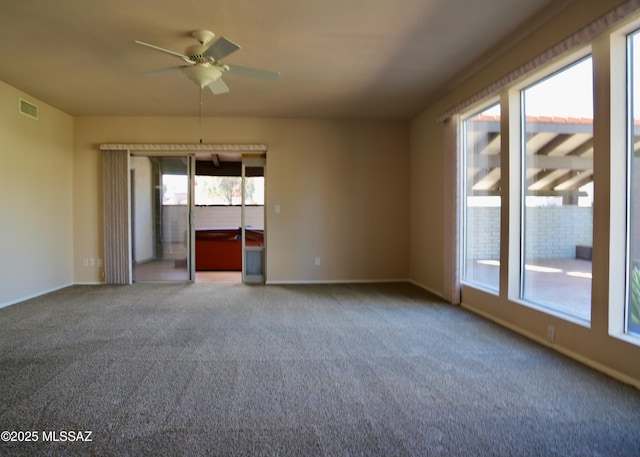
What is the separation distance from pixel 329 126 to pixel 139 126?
293cm

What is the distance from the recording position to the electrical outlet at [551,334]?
2.72m

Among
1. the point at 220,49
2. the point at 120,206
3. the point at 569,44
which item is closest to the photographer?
the point at 569,44

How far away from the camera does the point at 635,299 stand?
89.2 inches

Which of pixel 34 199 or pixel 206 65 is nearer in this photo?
pixel 206 65

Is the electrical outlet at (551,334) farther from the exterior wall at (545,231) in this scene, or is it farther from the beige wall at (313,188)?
the beige wall at (313,188)

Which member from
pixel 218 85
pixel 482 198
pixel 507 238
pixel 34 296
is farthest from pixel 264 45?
pixel 34 296

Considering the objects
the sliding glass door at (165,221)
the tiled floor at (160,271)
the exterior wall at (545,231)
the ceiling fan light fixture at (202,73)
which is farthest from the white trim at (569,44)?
the tiled floor at (160,271)

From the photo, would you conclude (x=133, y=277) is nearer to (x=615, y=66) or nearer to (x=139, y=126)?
(x=139, y=126)

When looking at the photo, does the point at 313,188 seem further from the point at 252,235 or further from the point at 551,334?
the point at 551,334

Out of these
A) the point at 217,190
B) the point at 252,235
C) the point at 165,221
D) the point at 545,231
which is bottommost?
the point at 252,235

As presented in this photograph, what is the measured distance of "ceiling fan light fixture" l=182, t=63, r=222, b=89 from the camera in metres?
2.88

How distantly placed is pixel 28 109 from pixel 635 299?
6369 millimetres

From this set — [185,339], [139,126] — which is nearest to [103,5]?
[185,339]

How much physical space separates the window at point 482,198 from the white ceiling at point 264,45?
0.68 meters
